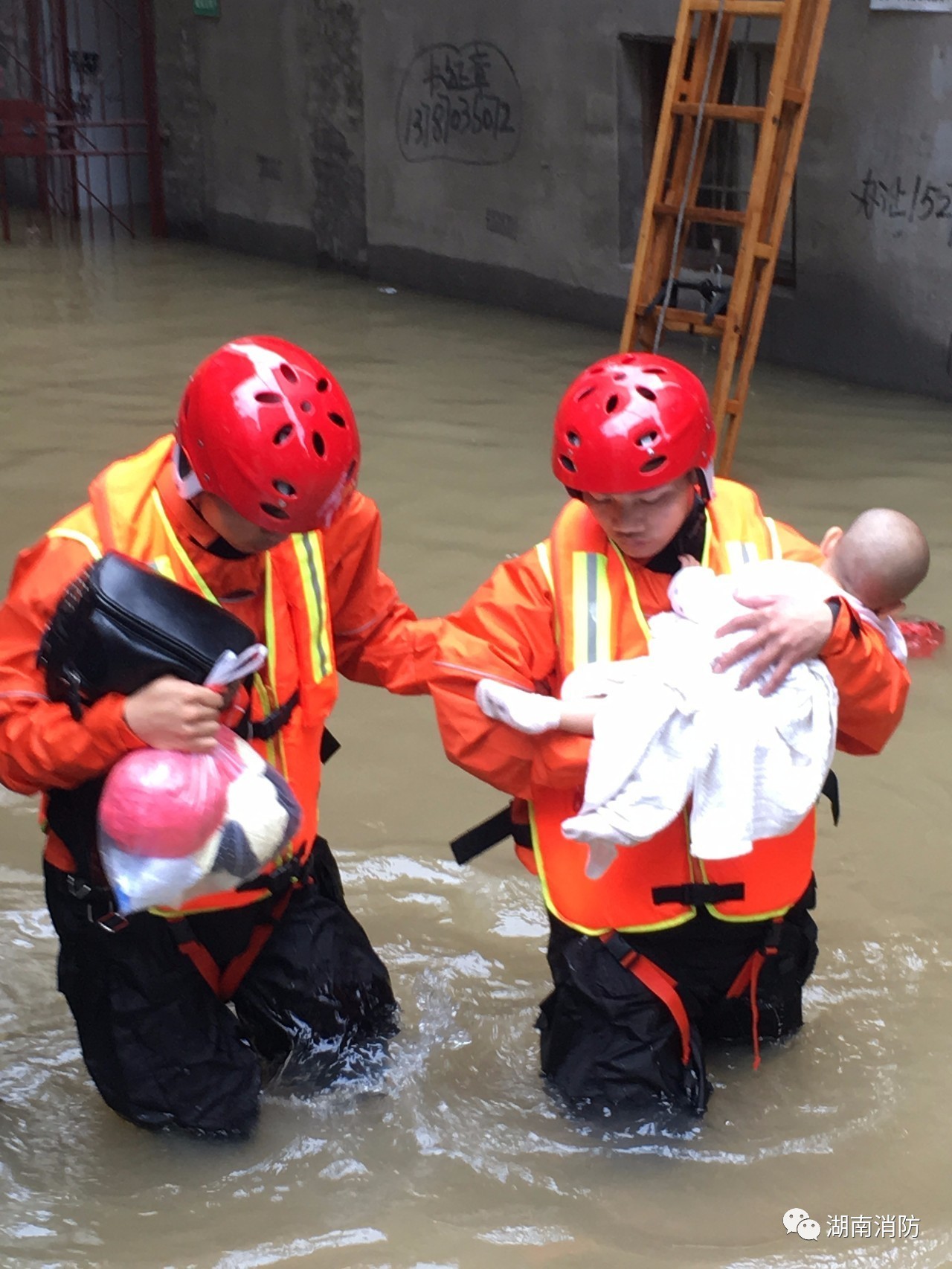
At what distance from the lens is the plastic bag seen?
265 cm

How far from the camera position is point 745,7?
7.18 meters

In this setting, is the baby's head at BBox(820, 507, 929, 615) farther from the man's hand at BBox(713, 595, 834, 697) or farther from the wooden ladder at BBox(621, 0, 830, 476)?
the wooden ladder at BBox(621, 0, 830, 476)

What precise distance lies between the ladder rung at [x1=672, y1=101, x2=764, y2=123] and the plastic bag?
5.48m

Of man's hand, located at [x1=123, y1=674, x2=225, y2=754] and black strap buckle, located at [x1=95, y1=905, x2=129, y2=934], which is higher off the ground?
man's hand, located at [x1=123, y1=674, x2=225, y2=754]

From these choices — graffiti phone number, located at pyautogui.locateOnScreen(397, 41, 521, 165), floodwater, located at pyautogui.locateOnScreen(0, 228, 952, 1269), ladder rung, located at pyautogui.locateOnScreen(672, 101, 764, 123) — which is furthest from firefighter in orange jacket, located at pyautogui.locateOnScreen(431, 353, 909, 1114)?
graffiti phone number, located at pyautogui.locateOnScreen(397, 41, 521, 165)

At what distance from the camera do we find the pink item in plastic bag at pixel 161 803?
2.64 metres

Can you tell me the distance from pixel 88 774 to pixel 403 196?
10520 mm

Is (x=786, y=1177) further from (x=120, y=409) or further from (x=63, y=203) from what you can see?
(x=63, y=203)

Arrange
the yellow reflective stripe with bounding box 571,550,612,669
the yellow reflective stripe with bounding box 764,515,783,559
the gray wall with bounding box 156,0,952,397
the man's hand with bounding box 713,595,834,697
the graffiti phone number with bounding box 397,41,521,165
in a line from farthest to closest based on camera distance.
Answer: the graffiti phone number with bounding box 397,41,521,165 < the gray wall with bounding box 156,0,952,397 < the yellow reflective stripe with bounding box 764,515,783,559 < the yellow reflective stripe with bounding box 571,550,612,669 < the man's hand with bounding box 713,595,834,697

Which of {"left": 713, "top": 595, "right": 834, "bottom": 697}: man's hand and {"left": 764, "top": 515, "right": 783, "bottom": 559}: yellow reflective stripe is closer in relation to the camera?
{"left": 713, "top": 595, "right": 834, "bottom": 697}: man's hand

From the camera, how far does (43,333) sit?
1105 cm

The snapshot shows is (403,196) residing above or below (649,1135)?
above

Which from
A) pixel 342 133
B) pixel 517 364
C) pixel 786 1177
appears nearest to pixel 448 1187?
pixel 786 1177

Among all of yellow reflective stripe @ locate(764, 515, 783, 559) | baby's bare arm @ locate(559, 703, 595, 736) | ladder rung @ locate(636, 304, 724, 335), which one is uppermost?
yellow reflective stripe @ locate(764, 515, 783, 559)
